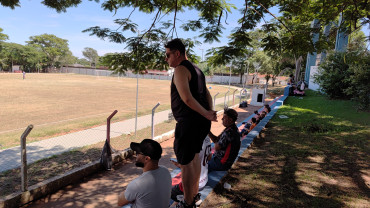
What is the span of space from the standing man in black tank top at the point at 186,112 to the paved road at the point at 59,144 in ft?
16.1

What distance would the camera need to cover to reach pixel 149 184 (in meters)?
1.91

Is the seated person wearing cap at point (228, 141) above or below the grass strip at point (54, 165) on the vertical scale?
above

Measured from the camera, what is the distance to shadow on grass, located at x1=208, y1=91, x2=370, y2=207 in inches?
132

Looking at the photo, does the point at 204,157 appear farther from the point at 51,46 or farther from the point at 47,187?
the point at 51,46

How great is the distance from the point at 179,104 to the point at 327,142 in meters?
6.10

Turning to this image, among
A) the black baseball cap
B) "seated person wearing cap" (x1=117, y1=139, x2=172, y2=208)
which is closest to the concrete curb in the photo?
"seated person wearing cap" (x1=117, y1=139, x2=172, y2=208)

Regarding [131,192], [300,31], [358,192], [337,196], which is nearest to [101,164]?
[131,192]

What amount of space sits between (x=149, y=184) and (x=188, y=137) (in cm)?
56

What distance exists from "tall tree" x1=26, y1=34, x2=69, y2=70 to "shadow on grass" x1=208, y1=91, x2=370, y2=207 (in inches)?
3568

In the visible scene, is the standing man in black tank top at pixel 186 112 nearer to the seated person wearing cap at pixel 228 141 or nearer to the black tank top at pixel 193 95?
the black tank top at pixel 193 95

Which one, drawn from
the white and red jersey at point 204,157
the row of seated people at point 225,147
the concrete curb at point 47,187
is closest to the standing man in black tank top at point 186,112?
the white and red jersey at point 204,157

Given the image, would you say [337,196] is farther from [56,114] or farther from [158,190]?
[56,114]

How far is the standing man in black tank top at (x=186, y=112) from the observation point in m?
2.12

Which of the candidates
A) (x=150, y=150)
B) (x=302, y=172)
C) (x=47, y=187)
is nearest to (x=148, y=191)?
(x=150, y=150)
